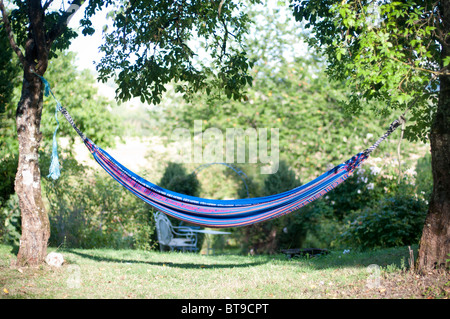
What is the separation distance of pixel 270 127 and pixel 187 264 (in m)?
4.73

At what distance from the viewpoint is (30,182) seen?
11.6ft

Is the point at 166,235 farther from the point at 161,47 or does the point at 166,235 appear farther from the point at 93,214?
the point at 161,47

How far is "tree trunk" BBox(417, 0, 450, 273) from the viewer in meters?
2.97

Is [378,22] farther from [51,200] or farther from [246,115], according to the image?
A: [246,115]

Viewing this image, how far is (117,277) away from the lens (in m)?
3.38

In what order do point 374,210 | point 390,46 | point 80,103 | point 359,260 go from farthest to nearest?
point 80,103
point 374,210
point 359,260
point 390,46

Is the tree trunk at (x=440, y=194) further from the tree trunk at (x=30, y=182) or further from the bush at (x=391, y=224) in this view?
the tree trunk at (x=30, y=182)

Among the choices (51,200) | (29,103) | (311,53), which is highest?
(311,53)

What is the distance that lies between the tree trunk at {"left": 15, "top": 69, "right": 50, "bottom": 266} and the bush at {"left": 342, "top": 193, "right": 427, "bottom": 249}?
3.23 metres

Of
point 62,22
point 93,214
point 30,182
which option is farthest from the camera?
point 93,214

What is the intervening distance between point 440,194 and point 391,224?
164cm

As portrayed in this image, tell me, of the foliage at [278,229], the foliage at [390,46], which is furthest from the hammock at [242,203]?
the foliage at [278,229]

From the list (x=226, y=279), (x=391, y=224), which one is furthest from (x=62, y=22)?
(x=391, y=224)
